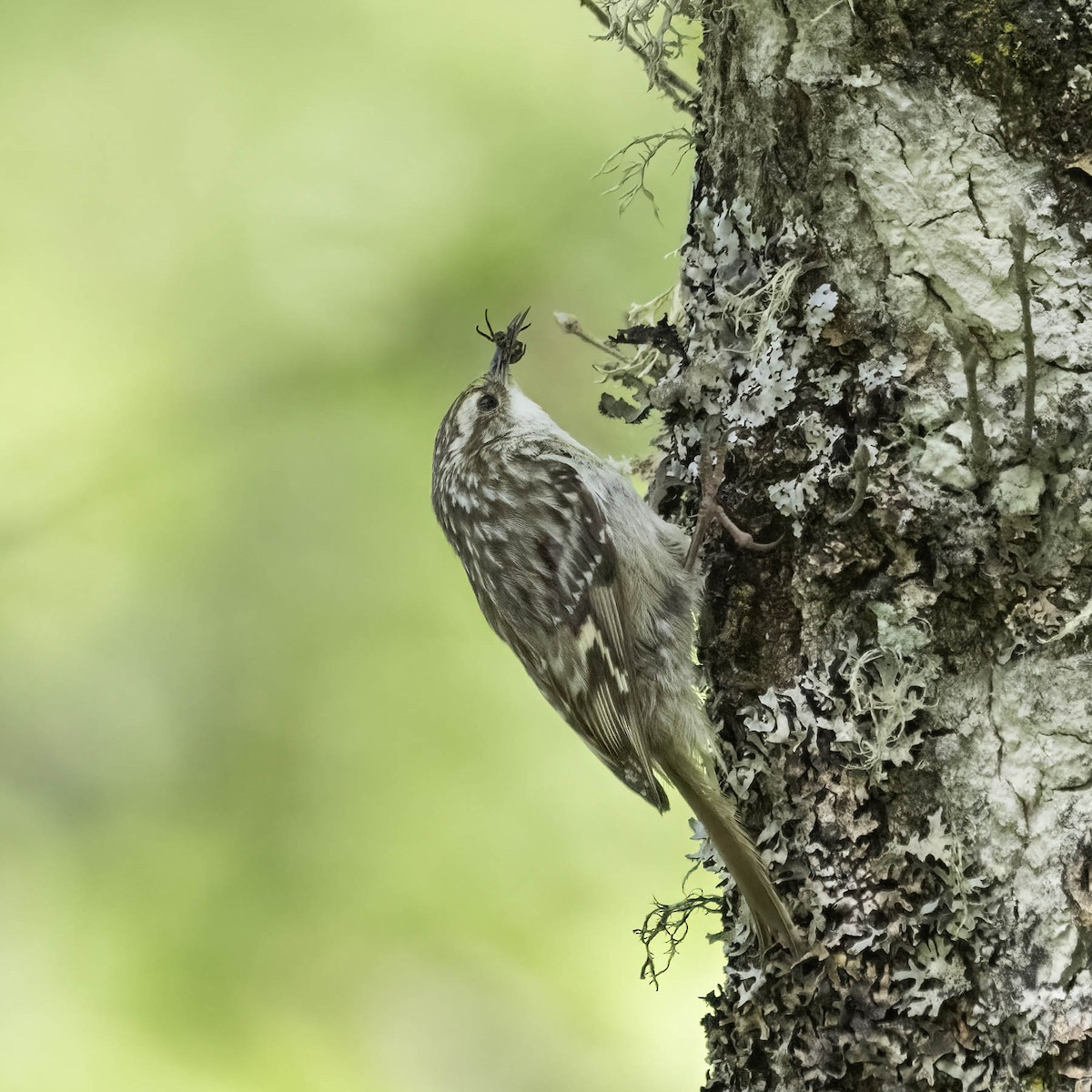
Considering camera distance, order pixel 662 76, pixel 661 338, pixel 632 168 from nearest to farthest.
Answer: pixel 661 338, pixel 662 76, pixel 632 168

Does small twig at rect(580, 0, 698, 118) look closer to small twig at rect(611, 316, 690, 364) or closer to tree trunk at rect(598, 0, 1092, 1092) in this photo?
tree trunk at rect(598, 0, 1092, 1092)

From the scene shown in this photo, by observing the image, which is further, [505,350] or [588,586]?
[505,350]

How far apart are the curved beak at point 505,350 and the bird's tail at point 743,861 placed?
1074 mm

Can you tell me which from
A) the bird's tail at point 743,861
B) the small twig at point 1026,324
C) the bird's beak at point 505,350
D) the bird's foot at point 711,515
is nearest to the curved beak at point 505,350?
the bird's beak at point 505,350

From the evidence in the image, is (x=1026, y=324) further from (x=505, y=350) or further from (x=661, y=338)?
(x=505, y=350)

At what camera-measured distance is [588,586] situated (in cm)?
225

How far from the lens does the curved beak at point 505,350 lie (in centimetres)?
257

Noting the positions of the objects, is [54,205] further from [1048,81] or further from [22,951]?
[1048,81]

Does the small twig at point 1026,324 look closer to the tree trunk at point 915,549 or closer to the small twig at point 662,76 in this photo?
the tree trunk at point 915,549

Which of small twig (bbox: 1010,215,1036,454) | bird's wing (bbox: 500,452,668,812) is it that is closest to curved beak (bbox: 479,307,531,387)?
bird's wing (bbox: 500,452,668,812)

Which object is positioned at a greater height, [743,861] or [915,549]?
[915,549]

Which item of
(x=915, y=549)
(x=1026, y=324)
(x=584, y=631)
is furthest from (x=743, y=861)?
(x=1026, y=324)

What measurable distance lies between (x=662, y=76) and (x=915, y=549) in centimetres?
103

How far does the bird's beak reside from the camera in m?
2.57
